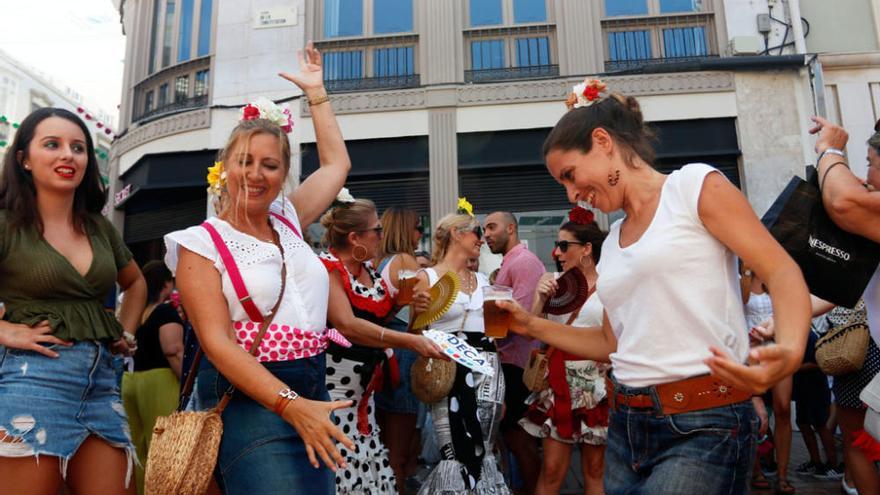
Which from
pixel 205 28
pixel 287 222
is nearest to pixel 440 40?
pixel 205 28

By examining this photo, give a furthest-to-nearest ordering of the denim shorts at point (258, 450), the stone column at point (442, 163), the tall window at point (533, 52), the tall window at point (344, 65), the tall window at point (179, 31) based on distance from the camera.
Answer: the tall window at point (179, 31) → the tall window at point (344, 65) → the tall window at point (533, 52) → the stone column at point (442, 163) → the denim shorts at point (258, 450)

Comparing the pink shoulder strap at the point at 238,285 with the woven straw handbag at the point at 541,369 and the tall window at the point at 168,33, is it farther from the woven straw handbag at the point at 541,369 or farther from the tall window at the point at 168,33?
the tall window at the point at 168,33

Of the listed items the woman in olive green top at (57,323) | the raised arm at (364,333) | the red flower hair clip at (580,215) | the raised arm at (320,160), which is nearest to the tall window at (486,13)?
the red flower hair clip at (580,215)

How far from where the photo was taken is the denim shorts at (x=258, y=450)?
1.82 m

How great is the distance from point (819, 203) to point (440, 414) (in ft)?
8.71

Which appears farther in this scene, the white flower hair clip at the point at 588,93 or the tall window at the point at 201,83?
the tall window at the point at 201,83

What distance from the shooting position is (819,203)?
2359mm

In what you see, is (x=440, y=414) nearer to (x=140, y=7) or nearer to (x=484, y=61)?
(x=484, y=61)

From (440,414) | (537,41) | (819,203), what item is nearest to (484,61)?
(537,41)

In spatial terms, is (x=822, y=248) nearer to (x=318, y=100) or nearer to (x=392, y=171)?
(x=318, y=100)

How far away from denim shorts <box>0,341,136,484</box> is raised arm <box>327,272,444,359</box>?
1.01 m

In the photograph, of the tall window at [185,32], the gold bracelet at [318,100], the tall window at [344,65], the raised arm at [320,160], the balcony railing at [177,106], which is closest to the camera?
the raised arm at [320,160]

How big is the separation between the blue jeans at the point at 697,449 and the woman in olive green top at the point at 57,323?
2.01 meters

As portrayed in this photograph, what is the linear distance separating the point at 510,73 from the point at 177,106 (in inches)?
286
